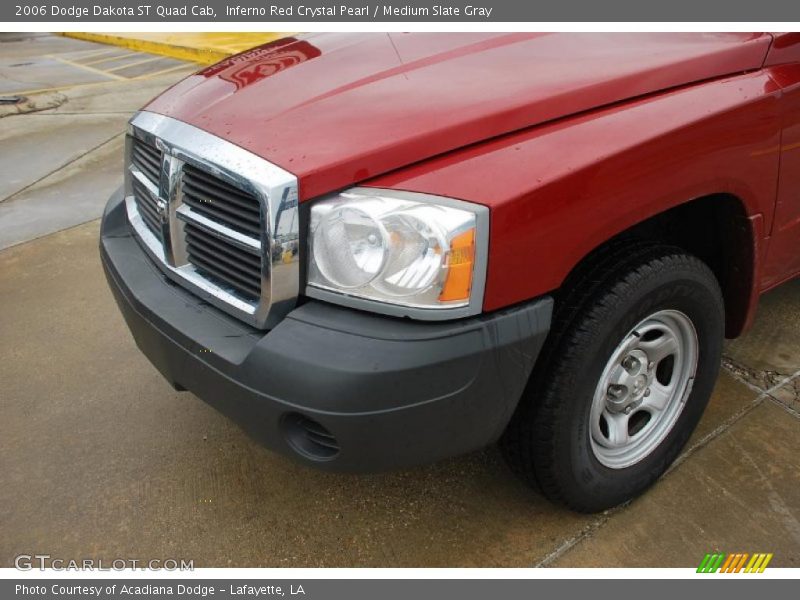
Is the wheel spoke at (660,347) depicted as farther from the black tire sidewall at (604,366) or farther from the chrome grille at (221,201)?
the chrome grille at (221,201)

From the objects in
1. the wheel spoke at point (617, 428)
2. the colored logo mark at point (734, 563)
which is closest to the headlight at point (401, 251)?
the wheel spoke at point (617, 428)

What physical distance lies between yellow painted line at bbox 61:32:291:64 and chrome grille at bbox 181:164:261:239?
28.8 feet

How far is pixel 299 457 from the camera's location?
5.68ft

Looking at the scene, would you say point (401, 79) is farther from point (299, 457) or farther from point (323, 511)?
point (323, 511)

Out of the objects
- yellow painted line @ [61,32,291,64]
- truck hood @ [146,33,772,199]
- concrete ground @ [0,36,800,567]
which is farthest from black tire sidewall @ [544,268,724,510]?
yellow painted line @ [61,32,291,64]

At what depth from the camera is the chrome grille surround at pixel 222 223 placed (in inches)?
64.1

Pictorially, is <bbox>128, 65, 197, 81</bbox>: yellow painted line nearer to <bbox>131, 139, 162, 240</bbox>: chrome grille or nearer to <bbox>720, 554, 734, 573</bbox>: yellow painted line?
<bbox>131, 139, 162, 240</bbox>: chrome grille

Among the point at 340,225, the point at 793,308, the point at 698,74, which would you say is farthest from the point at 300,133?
the point at 793,308

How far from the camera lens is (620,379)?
2.09 m

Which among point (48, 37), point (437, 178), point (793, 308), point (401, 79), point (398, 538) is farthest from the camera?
point (48, 37)

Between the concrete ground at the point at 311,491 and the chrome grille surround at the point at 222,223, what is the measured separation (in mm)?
810

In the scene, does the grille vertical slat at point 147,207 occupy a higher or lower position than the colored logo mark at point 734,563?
higher

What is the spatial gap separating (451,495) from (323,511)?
0.43 m

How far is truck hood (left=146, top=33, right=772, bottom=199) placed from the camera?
1.67 metres
